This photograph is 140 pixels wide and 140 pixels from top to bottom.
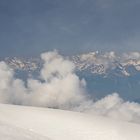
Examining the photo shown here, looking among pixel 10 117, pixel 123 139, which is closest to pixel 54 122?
pixel 10 117

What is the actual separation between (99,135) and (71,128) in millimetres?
2391

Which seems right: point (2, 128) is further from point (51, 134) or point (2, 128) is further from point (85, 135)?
point (85, 135)

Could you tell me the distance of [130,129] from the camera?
31406 mm

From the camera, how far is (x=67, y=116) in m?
33.2

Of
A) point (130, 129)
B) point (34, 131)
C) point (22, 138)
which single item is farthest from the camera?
point (130, 129)

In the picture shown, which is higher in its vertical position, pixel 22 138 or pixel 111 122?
pixel 111 122

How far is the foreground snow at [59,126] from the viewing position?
2911cm

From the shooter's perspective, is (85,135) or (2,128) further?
(85,135)

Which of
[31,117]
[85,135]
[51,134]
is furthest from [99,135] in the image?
[31,117]

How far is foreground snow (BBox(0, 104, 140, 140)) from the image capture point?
95.5ft

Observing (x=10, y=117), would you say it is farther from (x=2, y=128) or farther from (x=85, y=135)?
(x=85, y=135)

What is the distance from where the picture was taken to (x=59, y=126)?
31047 mm

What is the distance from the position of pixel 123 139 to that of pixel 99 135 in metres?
1.99

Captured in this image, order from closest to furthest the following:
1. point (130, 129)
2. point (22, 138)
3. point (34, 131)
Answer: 1. point (22, 138)
2. point (34, 131)
3. point (130, 129)
